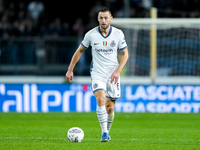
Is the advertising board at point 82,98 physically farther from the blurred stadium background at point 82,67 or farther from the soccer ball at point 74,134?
the soccer ball at point 74,134

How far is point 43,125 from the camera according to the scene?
34.9 feet

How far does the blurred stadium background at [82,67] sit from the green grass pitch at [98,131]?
21.6 inches

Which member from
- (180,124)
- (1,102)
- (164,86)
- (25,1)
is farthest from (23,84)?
(25,1)

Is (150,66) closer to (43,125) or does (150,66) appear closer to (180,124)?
(180,124)

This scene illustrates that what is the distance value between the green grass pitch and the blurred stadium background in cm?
55

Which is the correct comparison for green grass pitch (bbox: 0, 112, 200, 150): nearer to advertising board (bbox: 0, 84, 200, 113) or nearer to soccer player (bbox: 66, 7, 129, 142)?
advertising board (bbox: 0, 84, 200, 113)

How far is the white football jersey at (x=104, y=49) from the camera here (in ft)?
24.7

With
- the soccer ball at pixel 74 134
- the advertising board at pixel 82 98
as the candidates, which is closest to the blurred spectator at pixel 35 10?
the advertising board at pixel 82 98

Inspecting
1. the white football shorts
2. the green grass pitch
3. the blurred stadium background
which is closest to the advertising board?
the blurred stadium background

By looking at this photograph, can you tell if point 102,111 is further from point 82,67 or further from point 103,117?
point 82,67

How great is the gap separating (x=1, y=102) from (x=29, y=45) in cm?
231

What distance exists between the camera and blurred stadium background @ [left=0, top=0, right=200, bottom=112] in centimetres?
1381

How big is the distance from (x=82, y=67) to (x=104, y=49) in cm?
787

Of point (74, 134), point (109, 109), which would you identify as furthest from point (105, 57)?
point (74, 134)
